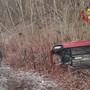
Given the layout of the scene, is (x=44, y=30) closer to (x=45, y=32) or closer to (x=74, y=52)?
(x=45, y=32)

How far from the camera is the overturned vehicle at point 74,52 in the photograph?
15.9 ft

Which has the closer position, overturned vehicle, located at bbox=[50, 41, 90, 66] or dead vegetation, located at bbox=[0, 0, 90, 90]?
overturned vehicle, located at bbox=[50, 41, 90, 66]

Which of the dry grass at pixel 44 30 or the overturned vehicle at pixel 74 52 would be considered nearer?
the overturned vehicle at pixel 74 52

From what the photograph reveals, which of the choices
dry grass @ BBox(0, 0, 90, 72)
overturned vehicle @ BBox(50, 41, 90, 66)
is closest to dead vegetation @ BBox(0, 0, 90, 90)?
dry grass @ BBox(0, 0, 90, 72)

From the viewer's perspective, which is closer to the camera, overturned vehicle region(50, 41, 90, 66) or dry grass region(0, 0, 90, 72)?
overturned vehicle region(50, 41, 90, 66)

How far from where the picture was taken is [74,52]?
4898 mm

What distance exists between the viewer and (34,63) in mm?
5770

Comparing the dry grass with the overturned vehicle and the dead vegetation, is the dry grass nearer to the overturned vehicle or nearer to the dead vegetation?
the dead vegetation

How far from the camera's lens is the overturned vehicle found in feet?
15.9

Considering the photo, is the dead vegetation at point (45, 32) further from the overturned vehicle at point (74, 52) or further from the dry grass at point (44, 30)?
the overturned vehicle at point (74, 52)

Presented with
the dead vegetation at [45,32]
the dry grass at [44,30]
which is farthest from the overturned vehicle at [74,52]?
the dry grass at [44,30]

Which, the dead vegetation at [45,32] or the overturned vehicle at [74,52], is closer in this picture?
the overturned vehicle at [74,52]

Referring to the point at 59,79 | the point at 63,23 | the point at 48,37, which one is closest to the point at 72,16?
the point at 63,23

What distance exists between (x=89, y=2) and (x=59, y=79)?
→ 1645mm
